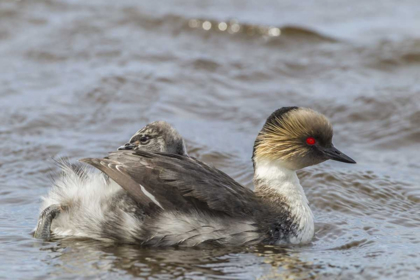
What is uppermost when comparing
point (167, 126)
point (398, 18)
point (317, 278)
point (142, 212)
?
point (398, 18)

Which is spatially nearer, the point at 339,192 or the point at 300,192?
the point at 300,192

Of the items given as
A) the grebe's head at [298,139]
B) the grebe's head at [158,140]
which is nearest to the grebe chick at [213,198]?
the grebe's head at [298,139]

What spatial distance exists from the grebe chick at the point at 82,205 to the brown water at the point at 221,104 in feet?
0.56

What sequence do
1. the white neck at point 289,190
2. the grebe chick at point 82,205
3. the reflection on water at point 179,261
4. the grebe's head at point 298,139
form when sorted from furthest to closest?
the grebe's head at point 298,139, the white neck at point 289,190, the grebe chick at point 82,205, the reflection on water at point 179,261

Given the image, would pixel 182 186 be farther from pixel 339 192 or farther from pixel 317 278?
pixel 339 192

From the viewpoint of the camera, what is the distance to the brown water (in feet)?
20.6

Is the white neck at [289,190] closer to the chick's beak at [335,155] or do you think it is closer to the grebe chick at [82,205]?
the chick's beak at [335,155]

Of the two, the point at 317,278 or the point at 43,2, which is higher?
the point at 43,2

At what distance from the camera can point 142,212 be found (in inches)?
248

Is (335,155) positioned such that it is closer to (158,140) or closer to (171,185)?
(171,185)

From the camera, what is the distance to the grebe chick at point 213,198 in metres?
6.28

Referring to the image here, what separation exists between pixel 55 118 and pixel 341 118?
12.5ft

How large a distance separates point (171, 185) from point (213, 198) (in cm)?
34

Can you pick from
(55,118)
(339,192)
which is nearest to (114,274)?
(339,192)
